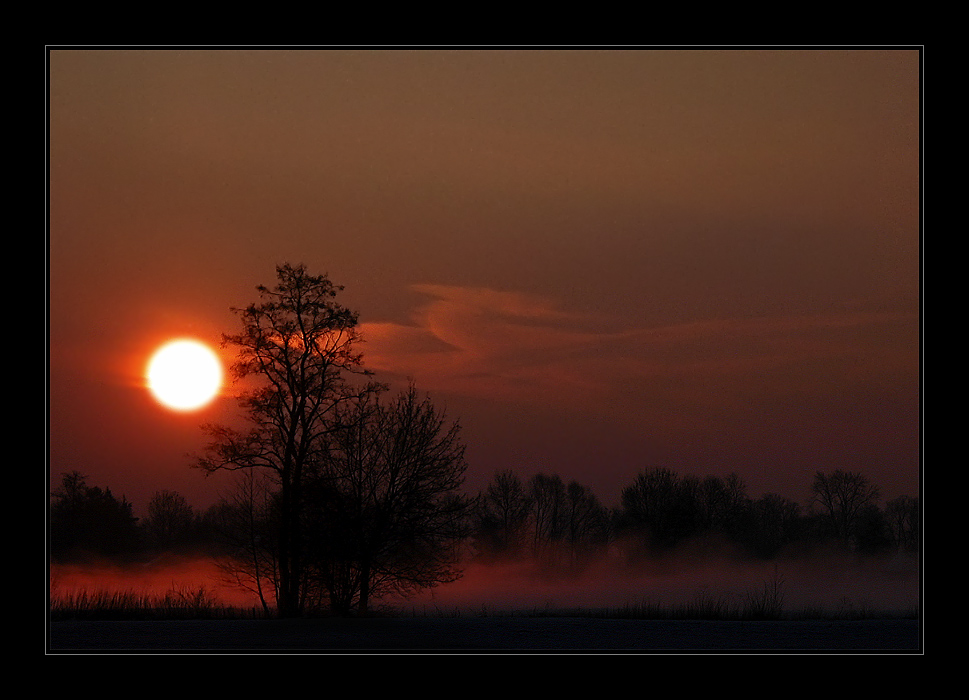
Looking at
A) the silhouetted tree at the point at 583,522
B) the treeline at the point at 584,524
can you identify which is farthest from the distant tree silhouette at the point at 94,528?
the silhouetted tree at the point at 583,522

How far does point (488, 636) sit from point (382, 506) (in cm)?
846

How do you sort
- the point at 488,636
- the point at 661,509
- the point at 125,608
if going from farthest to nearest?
the point at 661,509 < the point at 125,608 < the point at 488,636

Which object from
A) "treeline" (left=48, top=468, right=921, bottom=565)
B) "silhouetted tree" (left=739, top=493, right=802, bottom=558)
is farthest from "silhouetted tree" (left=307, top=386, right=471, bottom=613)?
"silhouetted tree" (left=739, top=493, right=802, bottom=558)

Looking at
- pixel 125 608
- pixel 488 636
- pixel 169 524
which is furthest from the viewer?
pixel 169 524

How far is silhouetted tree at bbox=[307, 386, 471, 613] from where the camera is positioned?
86.2ft

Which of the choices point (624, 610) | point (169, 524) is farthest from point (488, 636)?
point (169, 524)

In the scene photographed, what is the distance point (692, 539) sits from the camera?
4219 centimetres

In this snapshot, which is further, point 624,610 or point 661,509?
point 661,509

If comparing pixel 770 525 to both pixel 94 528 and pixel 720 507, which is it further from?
pixel 94 528

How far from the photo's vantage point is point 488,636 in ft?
61.0
